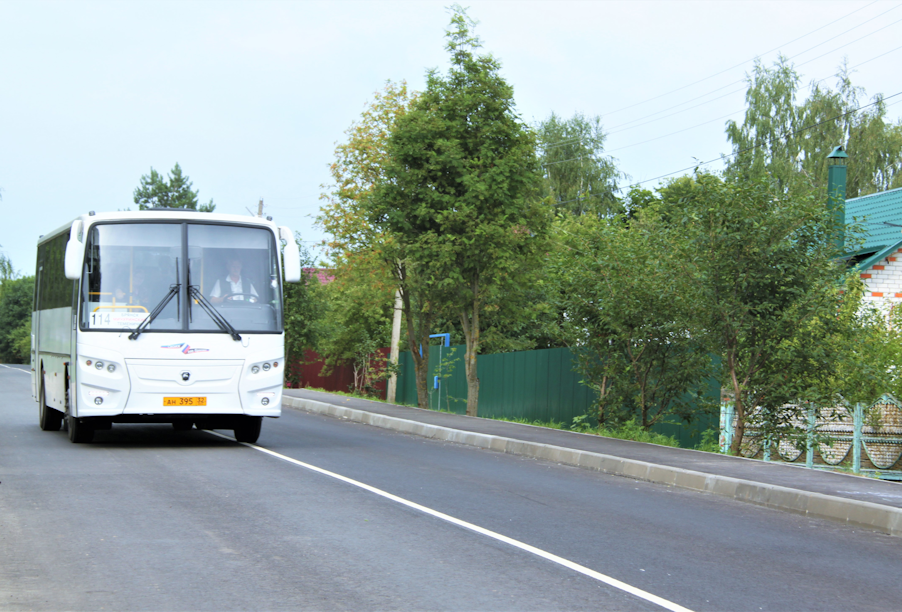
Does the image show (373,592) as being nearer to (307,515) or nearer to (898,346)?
(307,515)

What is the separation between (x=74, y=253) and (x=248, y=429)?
138 inches

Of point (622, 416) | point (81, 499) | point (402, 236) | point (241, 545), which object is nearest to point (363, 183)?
point (402, 236)

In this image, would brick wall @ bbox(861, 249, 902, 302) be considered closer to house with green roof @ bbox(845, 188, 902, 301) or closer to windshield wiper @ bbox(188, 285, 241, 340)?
house with green roof @ bbox(845, 188, 902, 301)

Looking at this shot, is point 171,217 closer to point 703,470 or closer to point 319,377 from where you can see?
point 703,470

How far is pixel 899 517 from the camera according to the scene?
8.49m

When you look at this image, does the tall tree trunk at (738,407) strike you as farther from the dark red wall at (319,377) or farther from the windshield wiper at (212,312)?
the dark red wall at (319,377)

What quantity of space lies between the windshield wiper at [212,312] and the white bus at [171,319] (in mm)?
A: 13

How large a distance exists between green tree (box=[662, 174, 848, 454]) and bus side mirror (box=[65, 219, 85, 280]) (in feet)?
28.3

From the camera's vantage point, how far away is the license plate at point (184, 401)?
12398 mm

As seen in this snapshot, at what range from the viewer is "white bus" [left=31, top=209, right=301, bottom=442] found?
12266 millimetres

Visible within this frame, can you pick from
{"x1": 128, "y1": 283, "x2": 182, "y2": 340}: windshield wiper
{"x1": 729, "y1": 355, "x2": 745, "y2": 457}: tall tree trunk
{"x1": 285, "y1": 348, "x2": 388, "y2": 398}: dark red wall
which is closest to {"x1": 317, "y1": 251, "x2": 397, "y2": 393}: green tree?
{"x1": 285, "y1": 348, "x2": 388, "y2": 398}: dark red wall

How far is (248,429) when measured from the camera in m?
13.9

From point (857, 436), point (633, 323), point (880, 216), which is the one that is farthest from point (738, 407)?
point (880, 216)

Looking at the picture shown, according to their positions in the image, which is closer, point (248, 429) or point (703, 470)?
point (703, 470)
